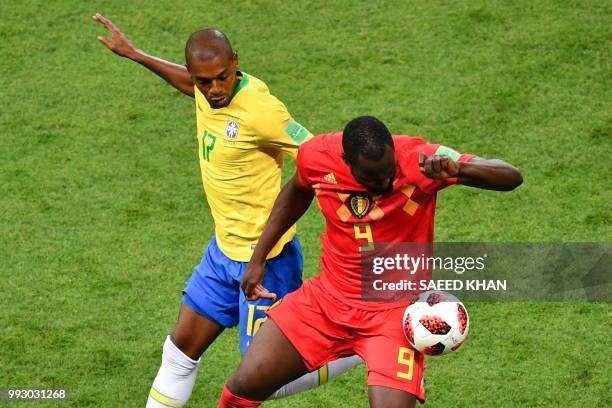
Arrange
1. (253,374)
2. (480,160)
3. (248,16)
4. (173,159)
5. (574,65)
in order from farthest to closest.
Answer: (248,16), (574,65), (173,159), (253,374), (480,160)

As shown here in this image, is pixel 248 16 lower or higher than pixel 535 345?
higher

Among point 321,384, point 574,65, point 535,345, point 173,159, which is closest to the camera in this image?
point 321,384

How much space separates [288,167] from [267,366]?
3855 mm

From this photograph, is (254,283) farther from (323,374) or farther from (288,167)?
(288,167)

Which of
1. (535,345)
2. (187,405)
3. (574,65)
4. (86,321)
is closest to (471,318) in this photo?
(535,345)

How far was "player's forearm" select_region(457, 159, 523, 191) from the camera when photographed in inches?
236

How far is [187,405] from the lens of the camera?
25.4 ft

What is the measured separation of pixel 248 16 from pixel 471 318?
4834mm

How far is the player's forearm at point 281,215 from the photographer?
22.3 feet

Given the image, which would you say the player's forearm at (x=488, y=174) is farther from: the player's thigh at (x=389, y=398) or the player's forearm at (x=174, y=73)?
the player's forearm at (x=174, y=73)

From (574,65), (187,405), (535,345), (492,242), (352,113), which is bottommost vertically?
(187,405)

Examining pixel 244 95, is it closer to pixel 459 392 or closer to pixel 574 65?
pixel 459 392

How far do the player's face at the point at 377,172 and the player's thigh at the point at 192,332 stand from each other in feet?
4.83

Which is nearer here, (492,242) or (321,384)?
(321,384)
